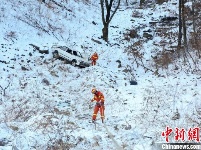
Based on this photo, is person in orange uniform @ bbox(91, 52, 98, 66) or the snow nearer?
the snow

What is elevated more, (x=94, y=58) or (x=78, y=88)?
(x=94, y=58)

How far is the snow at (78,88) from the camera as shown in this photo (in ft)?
45.1

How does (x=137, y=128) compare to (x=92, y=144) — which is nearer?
(x=92, y=144)

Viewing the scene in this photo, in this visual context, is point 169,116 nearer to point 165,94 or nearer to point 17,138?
point 165,94

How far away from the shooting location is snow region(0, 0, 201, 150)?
1374 cm

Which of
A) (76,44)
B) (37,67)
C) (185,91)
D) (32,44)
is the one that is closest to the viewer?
(185,91)

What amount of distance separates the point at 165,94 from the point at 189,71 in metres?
4.36

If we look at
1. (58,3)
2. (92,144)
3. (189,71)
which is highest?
(58,3)

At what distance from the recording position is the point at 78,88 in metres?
22.4

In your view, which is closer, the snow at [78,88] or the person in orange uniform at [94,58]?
the snow at [78,88]

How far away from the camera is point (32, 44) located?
27344 mm

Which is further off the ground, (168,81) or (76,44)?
(76,44)

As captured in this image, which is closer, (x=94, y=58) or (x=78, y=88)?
(x=78, y=88)

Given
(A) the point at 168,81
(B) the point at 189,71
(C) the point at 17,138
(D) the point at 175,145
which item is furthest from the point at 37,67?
(D) the point at 175,145
